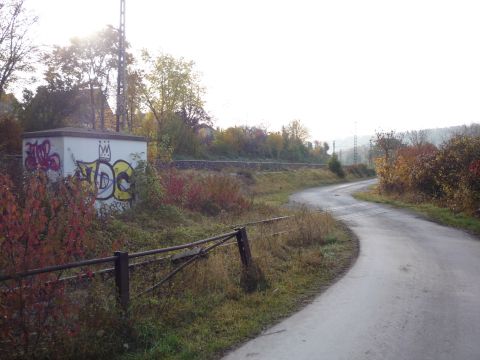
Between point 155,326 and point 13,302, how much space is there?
179 centimetres

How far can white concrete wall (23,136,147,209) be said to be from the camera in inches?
502

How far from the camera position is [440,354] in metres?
5.23

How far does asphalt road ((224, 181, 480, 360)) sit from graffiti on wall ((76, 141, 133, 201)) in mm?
7294

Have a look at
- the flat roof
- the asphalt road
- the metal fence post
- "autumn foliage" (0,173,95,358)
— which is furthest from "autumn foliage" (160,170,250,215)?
"autumn foliage" (0,173,95,358)

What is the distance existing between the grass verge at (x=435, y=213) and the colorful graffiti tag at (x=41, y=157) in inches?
517

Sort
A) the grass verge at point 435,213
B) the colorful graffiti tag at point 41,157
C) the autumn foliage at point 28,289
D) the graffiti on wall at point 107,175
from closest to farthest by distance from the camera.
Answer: the autumn foliage at point 28,289 < the colorful graffiti tag at point 41,157 < the graffiti on wall at point 107,175 < the grass verge at point 435,213

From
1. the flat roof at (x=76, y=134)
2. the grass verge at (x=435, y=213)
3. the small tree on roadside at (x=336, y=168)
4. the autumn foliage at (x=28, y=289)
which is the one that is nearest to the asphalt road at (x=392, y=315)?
the autumn foliage at (x=28, y=289)

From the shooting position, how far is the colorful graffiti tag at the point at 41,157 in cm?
1280

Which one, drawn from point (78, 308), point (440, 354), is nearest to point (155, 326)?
point (78, 308)

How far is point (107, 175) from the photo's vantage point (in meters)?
13.9

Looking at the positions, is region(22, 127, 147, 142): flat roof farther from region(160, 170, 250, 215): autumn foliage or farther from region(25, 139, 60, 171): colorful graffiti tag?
region(160, 170, 250, 215): autumn foliage

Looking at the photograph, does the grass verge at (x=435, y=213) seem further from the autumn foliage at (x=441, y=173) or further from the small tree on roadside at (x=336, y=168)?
the small tree on roadside at (x=336, y=168)

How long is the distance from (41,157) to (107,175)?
6.14ft

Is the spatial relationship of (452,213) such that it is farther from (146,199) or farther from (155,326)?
(155,326)
